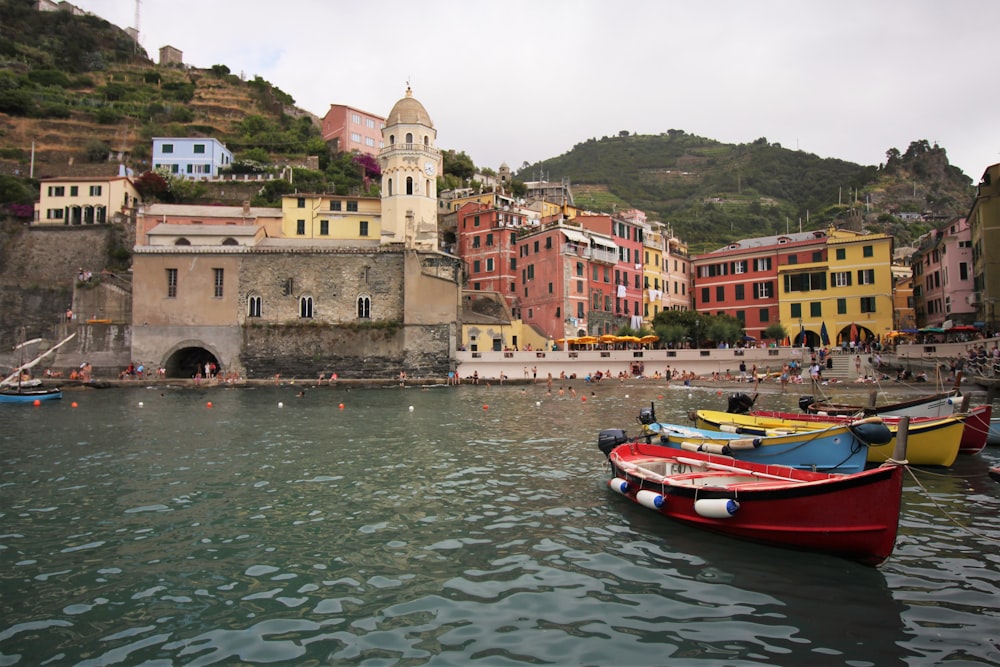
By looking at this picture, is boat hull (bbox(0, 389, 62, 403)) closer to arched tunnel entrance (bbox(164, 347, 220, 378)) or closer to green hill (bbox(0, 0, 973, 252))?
arched tunnel entrance (bbox(164, 347, 220, 378))

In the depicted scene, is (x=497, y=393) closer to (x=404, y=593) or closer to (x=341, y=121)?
(x=404, y=593)

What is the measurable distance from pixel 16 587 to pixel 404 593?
4.50m

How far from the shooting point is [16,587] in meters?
7.09

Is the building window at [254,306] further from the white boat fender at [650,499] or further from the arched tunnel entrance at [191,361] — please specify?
the white boat fender at [650,499]

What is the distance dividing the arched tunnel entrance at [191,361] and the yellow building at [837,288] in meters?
43.3

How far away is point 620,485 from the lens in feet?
34.4

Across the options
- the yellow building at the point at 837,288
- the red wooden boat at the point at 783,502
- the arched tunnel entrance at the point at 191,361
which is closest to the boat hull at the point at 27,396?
the arched tunnel entrance at the point at 191,361

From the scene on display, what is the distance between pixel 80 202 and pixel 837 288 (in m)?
60.4

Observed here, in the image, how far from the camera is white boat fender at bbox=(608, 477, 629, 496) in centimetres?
1042

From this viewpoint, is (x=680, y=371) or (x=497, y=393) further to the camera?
(x=680, y=371)

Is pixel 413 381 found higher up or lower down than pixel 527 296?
lower down

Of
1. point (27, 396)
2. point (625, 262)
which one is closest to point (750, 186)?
point (625, 262)

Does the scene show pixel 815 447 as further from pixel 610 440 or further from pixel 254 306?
pixel 254 306

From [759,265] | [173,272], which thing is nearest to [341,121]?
[173,272]
